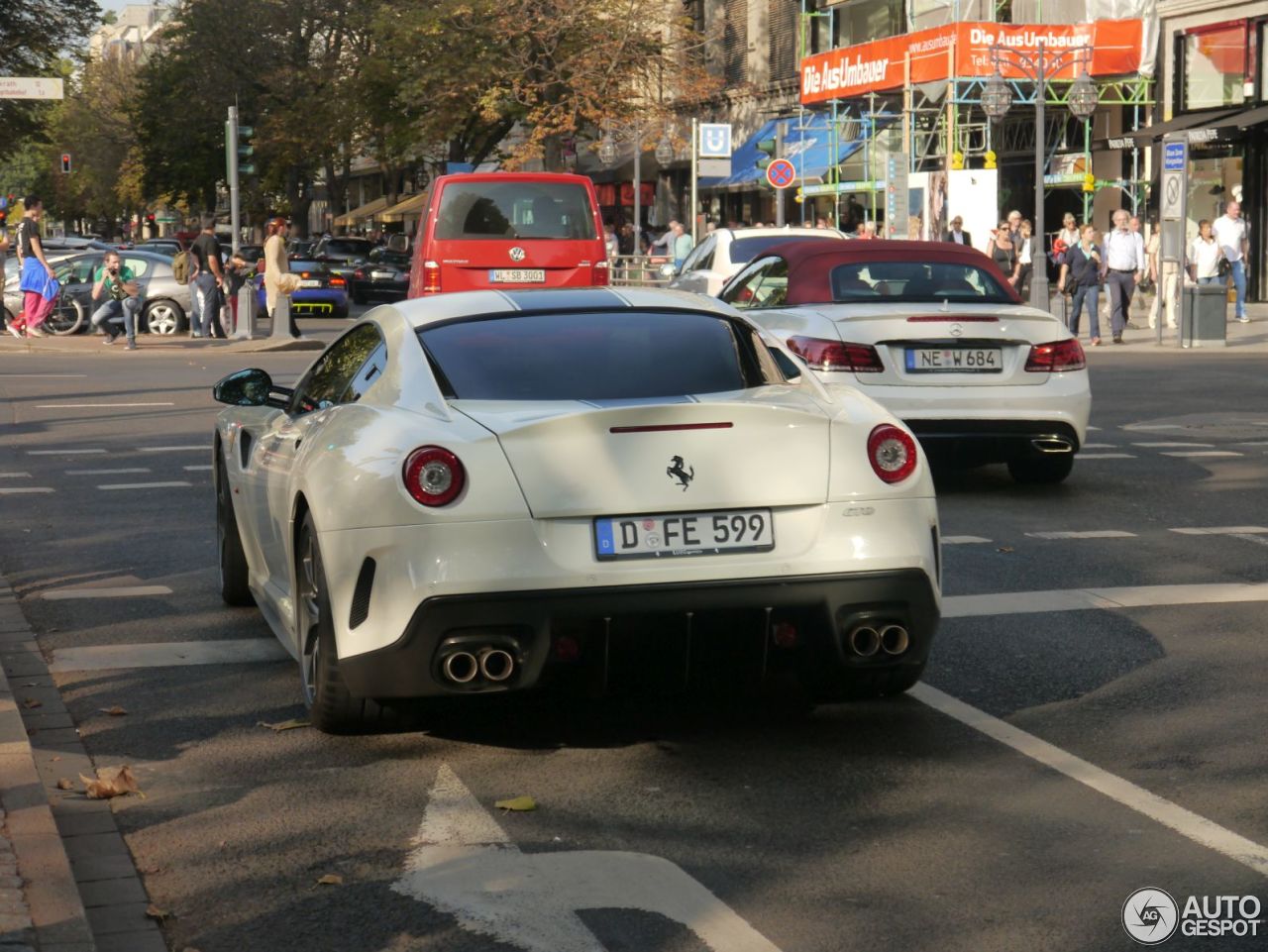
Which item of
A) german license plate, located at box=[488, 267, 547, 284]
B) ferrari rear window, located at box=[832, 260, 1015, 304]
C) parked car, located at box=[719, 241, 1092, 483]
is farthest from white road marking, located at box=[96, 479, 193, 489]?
german license plate, located at box=[488, 267, 547, 284]

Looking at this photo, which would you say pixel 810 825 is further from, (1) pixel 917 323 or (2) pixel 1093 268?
(2) pixel 1093 268

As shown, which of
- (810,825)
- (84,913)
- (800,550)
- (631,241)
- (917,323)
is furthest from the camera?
(631,241)

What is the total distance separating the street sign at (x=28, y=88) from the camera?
1335 inches

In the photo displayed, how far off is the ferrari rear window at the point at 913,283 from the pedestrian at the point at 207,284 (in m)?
19.2

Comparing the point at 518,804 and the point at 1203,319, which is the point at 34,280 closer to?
the point at 1203,319

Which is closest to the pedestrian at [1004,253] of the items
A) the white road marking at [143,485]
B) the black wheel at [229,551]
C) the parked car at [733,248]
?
the parked car at [733,248]

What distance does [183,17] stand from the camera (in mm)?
70562

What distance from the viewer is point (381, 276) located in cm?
4700

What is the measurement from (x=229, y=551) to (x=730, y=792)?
11.8 feet

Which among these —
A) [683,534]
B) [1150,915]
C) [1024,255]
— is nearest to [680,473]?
[683,534]

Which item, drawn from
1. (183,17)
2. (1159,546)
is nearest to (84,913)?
(1159,546)

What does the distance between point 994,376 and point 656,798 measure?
7.14 m

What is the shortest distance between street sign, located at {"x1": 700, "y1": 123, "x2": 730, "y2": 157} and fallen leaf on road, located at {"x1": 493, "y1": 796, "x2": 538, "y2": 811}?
112ft

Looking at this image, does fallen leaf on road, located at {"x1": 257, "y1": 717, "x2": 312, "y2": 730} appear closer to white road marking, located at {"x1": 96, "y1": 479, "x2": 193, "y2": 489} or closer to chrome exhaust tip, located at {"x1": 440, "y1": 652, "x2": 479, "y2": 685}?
chrome exhaust tip, located at {"x1": 440, "y1": 652, "x2": 479, "y2": 685}
